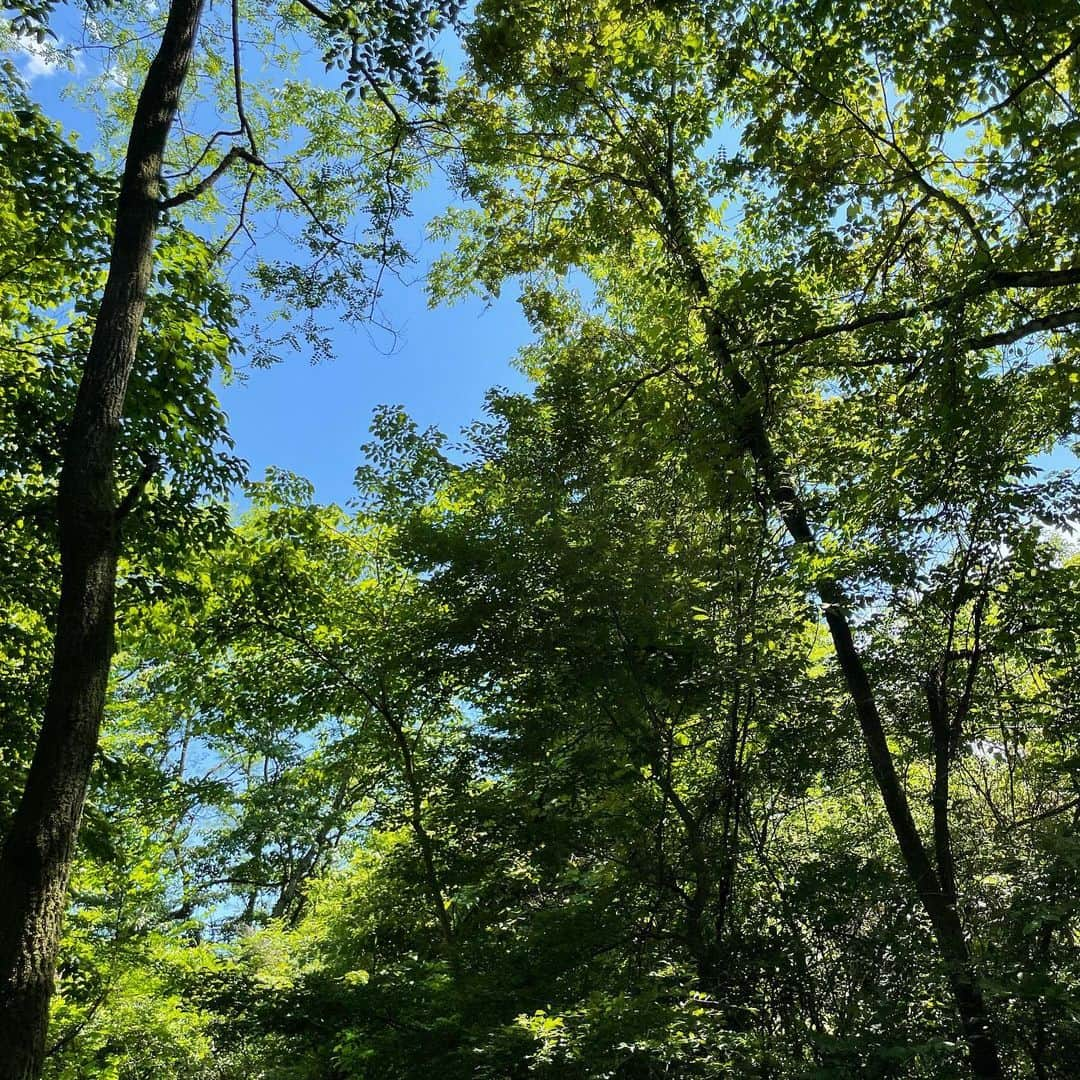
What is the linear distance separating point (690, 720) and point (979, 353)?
2940mm

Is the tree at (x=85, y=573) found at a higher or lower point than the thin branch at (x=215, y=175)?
lower

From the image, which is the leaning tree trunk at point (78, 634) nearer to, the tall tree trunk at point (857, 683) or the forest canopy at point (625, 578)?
the forest canopy at point (625, 578)

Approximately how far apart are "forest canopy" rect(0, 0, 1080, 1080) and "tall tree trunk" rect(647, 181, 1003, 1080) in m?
0.03

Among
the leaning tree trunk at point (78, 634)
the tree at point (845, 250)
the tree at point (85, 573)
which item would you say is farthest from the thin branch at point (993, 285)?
the leaning tree trunk at point (78, 634)

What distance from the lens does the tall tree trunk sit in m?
3.25

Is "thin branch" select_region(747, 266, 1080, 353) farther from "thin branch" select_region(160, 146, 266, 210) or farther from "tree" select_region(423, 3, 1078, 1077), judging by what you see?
"thin branch" select_region(160, 146, 266, 210)

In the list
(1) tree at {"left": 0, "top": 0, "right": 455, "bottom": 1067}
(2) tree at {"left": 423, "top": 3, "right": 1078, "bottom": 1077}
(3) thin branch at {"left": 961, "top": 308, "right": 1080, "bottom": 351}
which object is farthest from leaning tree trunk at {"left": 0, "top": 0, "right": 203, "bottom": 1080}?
(3) thin branch at {"left": 961, "top": 308, "right": 1080, "bottom": 351}

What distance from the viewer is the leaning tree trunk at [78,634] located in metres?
2.12

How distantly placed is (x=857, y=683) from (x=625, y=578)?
5.38ft

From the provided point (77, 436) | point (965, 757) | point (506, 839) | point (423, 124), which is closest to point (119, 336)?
point (77, 436)

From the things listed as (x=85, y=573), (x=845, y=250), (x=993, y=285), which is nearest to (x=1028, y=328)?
(x=993, y=285)

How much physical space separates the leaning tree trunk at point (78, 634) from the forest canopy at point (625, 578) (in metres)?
0.02

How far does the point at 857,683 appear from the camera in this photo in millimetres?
4445

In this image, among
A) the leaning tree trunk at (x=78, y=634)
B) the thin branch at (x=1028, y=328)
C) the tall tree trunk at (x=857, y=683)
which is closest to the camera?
the leaning tree trunk at (x=78, y=634)
